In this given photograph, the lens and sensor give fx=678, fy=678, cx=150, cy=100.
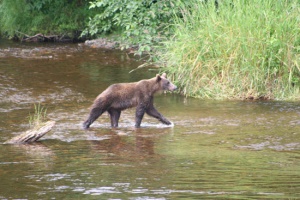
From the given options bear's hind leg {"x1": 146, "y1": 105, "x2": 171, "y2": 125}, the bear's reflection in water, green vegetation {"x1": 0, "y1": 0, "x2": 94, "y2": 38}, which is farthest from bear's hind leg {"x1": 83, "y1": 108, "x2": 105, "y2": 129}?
green vegetation {"x1": 0, "y1": 0, "x2": 94, "y2": 38}

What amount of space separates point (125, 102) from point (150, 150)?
8.13 feet

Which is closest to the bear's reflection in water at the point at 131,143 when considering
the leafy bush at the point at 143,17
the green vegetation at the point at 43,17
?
the leafy bush at the point at 143,17

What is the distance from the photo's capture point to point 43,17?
2603 cm

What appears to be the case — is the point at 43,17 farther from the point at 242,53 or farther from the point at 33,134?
the point at 33,134

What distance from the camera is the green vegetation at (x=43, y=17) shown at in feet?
84.6

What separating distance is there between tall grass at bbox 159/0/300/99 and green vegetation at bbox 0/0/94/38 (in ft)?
35.8

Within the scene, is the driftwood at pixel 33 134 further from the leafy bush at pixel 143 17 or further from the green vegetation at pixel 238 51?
the leafy bush at pixel 143 17

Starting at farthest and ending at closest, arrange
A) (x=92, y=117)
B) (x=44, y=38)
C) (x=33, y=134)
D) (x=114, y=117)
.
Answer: (x=44, y=38)
(x=114, y=117)
(x=92, y=117)
(x=33, y=134)

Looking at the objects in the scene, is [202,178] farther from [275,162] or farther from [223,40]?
[223,40]

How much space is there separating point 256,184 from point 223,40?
296 inches

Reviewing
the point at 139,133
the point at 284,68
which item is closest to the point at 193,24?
the point at 284,68

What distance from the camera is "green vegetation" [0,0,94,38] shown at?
84.6 feet

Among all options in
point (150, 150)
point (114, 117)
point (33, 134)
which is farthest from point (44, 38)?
point (150, 150)

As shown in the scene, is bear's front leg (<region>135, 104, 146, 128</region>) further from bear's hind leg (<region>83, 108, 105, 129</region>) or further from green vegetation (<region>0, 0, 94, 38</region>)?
green vegetation (<region>0, 0, 94, 38</region>)
